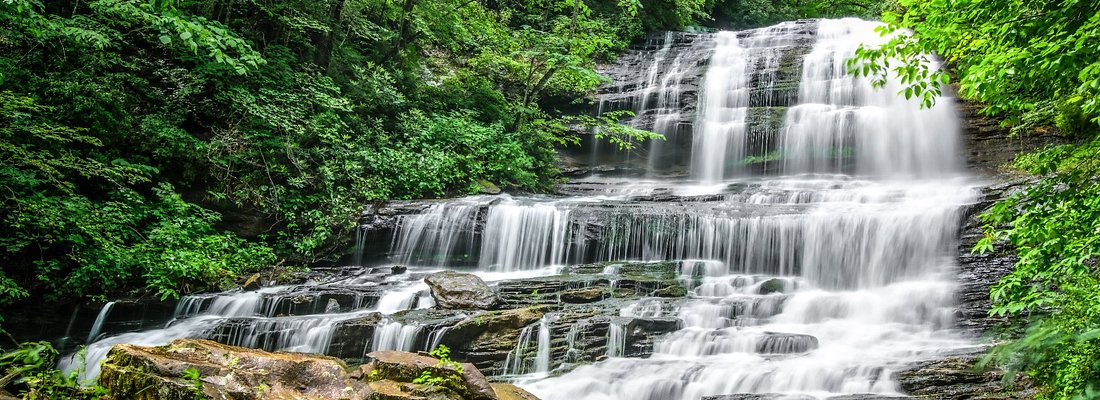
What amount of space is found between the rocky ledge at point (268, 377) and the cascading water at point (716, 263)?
195cm

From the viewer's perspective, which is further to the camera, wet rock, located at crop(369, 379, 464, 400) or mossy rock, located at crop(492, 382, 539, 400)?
mossy rock, located at crop(492, 382, 539, 400)

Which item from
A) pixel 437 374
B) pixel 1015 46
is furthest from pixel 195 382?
pixel 1015 46

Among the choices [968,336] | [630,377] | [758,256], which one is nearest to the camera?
[630,377]

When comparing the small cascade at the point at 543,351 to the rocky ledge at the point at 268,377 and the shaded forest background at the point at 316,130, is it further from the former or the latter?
the shaded forest background at the point at 316,130

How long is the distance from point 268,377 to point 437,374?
1.24m

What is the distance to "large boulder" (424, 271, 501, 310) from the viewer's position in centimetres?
845

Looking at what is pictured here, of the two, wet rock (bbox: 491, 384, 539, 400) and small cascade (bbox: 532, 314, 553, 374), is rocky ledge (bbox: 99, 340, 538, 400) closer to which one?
wet rock (bbox: 491, 384, 539, 400)

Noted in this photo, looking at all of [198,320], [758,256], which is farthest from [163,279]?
[758,256]

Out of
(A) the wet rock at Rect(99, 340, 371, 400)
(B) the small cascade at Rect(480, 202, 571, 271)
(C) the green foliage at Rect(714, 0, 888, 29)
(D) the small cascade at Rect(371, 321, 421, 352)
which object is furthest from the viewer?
(C) the green foliage at Rect(714, 0, 888, 29)


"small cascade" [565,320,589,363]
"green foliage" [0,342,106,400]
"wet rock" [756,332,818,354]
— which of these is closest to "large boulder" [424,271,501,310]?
"small cascade" [565,320,589,363]

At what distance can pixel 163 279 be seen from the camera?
8.68 meters

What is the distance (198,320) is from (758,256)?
8.70 m

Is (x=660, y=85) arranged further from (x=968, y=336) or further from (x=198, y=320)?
(x=198, y=320)

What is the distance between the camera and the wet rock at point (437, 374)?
4.98 m
